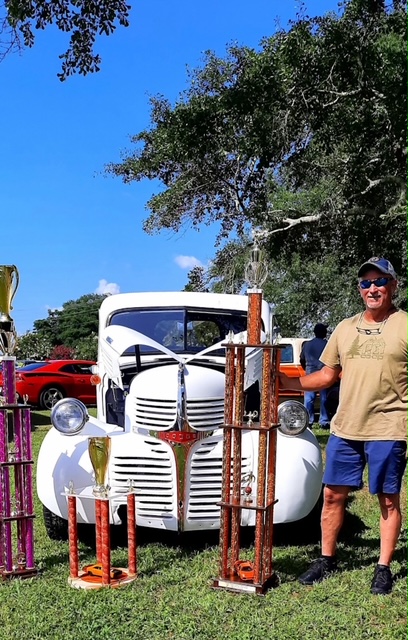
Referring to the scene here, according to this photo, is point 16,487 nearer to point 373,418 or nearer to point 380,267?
point 373,418

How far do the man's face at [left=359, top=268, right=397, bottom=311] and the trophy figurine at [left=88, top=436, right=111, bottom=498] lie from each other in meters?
1.74

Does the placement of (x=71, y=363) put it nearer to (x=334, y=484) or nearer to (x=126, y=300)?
(x=126, y=300)

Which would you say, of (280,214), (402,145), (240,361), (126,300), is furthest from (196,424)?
(280,214)

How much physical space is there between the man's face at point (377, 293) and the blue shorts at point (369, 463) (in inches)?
30.2

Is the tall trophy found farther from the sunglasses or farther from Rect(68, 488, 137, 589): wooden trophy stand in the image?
the sunglasses

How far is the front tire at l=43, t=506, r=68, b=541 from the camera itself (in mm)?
4730

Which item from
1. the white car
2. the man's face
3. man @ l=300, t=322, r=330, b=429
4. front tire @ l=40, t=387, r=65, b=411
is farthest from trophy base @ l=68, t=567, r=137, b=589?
front tire @ l=40, t=387, r=65, b=411

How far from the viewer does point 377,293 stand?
3.85 meters

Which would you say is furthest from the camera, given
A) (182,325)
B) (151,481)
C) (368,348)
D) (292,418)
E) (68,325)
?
(68,325)

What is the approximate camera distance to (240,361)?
3.84 metres

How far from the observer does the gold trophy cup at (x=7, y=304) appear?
4.30 meters

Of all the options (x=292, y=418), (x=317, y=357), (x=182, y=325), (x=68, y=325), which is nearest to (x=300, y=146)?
(x=317, y=357)

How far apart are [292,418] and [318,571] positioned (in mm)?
1051

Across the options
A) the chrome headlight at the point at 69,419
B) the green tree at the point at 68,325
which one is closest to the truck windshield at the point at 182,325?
the chrome headlight at the point at 69,419
